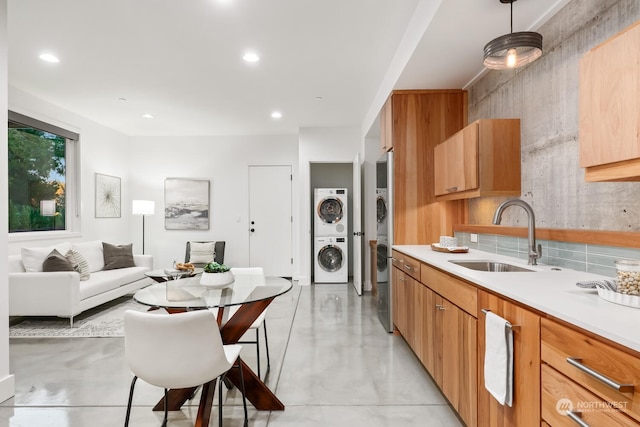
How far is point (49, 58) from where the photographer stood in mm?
3219

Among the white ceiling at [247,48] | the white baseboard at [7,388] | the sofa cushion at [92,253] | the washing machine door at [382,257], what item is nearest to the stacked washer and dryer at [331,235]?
the white ceiling at [247,48]

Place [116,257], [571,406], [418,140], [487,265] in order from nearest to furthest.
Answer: [571,406] < [487,265] < [418,140] < [116,257]

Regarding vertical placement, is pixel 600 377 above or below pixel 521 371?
above

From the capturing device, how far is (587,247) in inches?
67.4

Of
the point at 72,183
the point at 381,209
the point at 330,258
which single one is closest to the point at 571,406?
the point at 381,209

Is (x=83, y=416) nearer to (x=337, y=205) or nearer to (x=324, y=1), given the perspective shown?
(x=324, y=1)

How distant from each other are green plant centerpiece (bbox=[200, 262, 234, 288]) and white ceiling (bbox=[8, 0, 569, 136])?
186 cm

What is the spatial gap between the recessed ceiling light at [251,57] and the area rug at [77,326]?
2.94 m

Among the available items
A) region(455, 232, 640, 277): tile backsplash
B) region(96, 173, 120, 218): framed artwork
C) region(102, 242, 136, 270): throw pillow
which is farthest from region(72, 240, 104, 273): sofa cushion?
region(455, 232, 640, 277): tile backsplash

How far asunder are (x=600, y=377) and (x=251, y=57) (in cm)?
331

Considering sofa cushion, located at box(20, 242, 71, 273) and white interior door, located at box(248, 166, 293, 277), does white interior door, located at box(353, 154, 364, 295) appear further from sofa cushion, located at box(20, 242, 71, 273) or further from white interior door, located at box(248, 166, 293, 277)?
sofa cushion, located at box(20, 242, 71, 273)

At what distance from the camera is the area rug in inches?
130

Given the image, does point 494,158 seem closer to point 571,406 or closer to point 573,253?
point 573,253

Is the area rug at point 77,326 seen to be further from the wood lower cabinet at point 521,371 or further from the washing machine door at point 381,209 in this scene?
the wood lower cabinet at point 521,371
